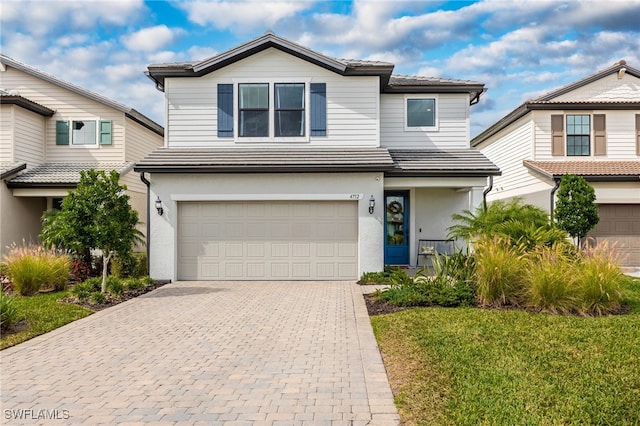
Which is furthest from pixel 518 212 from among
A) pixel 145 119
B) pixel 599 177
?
pixel 145 119

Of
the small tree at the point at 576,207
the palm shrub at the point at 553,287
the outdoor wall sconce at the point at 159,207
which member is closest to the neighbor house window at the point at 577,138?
the small tree at the point at 576,207

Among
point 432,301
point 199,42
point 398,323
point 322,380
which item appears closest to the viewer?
point 322,380

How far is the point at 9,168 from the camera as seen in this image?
1658 cm

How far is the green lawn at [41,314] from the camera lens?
24.1 feet

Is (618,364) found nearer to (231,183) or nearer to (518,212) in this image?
(518,212)

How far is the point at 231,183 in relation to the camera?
13.2m

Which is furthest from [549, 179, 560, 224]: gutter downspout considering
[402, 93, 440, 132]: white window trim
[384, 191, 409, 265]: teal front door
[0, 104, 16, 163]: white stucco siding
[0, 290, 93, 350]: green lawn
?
[0, 104, 16, 163]: white stucco siding

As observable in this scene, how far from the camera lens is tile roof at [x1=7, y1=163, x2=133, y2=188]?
16.3 meters

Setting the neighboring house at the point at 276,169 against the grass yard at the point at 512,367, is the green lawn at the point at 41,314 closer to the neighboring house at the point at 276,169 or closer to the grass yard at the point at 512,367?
the neighboring house at the point at 276,169

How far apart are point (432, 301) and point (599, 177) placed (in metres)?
10.5

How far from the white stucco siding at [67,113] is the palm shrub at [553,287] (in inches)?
628

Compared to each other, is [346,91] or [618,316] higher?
[346,91]

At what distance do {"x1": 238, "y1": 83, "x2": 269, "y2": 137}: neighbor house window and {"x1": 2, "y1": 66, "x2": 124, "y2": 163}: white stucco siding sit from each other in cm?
729

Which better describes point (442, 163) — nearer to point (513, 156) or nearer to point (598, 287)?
point (598, 287)
